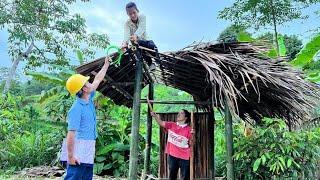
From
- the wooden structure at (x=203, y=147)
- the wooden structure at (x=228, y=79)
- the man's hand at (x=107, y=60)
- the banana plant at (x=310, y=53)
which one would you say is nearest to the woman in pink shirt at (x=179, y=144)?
the wooden structure at (x=203, y=147)

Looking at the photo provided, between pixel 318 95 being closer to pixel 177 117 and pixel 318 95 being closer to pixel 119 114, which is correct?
pixel 177 117

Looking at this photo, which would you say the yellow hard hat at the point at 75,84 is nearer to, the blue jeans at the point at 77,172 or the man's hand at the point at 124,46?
the blue jeans at the point at 77,172

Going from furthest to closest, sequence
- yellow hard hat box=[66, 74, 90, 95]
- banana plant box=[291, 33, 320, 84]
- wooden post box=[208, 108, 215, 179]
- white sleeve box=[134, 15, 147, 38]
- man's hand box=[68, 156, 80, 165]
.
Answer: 1. banana plant box=[291, 33, 320, 84]
2. wooden post box=[208, 108, 215, 179]
3. white sleeve box=[134, 15, 147, 38]
4. yellow hard hat box=[66, 74, 90, 95]
5. man's hand box=[68, 156, 80, 165]

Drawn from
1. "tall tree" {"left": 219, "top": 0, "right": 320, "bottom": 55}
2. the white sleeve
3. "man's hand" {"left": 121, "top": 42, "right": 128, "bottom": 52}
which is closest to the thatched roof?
the white sleeve

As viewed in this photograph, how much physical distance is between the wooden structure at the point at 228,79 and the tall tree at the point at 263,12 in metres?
9.73

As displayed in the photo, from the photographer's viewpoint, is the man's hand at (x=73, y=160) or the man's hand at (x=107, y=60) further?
the man's hand at (x=107, y=60)

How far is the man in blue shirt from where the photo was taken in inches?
178

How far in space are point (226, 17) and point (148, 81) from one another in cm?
1037

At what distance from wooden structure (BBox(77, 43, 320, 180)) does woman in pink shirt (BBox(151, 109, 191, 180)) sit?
347 millimetres

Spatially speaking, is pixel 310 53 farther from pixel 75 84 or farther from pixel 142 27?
pixel 75 84

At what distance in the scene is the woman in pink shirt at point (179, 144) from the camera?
7.12 metres

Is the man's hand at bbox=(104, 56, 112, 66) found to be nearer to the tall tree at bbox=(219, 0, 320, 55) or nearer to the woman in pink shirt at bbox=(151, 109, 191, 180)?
the woman in pink shirt at bbox=(151, 109, 191, 180)

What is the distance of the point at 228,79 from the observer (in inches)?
221

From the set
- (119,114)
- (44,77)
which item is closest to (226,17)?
(119,114)
